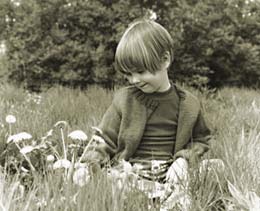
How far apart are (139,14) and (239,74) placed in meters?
2.14

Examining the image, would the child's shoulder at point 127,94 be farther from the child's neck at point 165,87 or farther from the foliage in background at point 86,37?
the foliage in background at point 86,37

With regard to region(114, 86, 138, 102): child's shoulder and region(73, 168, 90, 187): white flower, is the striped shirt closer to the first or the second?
region(114, 86, 138, 102): child's shoulder

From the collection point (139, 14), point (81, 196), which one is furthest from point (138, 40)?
point (139, 14)

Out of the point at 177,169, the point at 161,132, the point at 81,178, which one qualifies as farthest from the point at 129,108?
the point at 81,178

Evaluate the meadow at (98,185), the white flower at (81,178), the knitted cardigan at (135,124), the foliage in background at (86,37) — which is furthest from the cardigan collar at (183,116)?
the foliage in background at (86,37)

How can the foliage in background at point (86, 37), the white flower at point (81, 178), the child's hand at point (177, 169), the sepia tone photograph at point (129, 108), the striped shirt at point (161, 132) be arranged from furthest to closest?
the foliage in background at point (86, 37) → the striped shirt at point (161, 132) → the child's hand at point (177, 169) → the sepia tone photograph at point (129, 108) → the white flower at point (81, 178)

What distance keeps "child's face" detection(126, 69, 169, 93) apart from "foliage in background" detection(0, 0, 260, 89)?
154 inches

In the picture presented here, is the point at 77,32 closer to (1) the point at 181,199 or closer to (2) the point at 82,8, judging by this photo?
(2) the point at 82,8

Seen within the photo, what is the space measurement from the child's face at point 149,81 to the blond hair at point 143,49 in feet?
0.08

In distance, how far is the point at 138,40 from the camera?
8.18 ft

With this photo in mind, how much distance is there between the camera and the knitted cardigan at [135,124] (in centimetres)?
265

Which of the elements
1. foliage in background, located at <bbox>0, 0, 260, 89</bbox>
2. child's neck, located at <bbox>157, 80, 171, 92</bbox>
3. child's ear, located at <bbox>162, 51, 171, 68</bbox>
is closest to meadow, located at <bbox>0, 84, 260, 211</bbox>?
child's neck, located at <bbox>157, 80, 171, 92</bbox>

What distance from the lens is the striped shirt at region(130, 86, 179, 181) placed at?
8.73ft

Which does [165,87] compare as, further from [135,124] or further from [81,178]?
[81,178]
